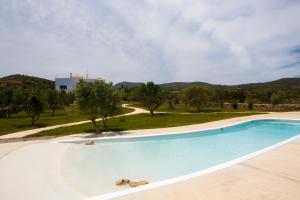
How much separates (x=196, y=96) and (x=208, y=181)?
30245mm

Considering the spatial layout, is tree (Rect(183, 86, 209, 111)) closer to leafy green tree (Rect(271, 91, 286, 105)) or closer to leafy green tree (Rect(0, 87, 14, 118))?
leafy green tree (Rect(271, 91, 286, 105))

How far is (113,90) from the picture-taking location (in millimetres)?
16016

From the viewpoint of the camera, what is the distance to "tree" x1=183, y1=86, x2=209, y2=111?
35.1 metres

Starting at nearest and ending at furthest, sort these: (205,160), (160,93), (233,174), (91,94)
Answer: (233,174), (205,160), (91,94), (160,93)

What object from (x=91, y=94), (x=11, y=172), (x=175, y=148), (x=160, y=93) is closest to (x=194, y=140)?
(x=175, y=148)

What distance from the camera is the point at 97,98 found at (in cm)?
1512

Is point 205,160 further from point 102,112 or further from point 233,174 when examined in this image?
point 102,112

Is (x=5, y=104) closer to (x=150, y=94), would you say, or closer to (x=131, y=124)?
(x=150, y=94)

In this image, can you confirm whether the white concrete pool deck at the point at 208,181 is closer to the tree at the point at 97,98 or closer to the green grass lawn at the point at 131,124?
the tree at the point at 97,98

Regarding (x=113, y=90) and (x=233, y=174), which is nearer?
(x=233, y=174)

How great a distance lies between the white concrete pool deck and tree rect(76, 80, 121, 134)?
615 centimetres

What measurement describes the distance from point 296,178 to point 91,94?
12.6 m

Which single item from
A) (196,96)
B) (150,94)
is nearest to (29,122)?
(150,94)

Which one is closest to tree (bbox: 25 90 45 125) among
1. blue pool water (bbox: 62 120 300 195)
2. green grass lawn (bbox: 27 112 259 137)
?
green grass lawn (bbox: 27 112 259 137)
